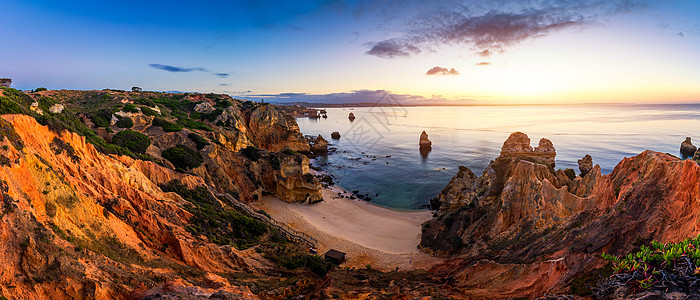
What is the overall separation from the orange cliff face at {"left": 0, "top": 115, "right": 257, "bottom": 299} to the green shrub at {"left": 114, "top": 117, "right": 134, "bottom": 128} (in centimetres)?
2204

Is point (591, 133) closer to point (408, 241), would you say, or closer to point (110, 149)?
point (408, 241)

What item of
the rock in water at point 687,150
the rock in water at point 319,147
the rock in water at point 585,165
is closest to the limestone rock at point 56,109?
the rock in water at point 319,147

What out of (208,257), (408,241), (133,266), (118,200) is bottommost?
(408,241)

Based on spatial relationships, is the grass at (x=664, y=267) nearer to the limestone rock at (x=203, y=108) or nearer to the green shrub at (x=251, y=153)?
the green shrub at (x=251, y=153)

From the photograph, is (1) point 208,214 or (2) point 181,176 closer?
(1) point 208,214

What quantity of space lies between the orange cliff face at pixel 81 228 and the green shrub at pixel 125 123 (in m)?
22.0

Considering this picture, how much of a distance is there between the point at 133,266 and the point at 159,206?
7.32 metres

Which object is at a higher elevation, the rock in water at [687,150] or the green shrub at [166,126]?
the green shrub at [166,126]

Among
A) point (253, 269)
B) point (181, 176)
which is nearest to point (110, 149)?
point (181, 176)

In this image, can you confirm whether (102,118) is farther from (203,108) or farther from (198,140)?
(203,108)

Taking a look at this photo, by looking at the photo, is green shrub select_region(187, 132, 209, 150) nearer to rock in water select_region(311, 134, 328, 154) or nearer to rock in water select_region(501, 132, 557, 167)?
rock in water select_region(311, 134, 328, 154)

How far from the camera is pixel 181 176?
90.8 feet

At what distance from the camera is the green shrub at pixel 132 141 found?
31.6 metres

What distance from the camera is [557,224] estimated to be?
18312 mm
